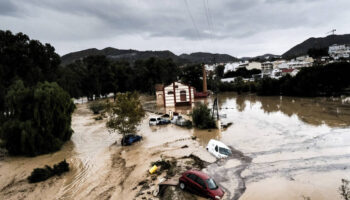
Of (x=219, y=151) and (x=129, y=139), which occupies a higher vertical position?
(x=129, y=139)

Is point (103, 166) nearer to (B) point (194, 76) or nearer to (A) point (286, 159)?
(A) point (286, 159)

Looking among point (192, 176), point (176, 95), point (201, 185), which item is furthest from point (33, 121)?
point (176, 95)

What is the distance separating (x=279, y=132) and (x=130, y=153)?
16.7m

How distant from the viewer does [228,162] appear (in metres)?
16.1

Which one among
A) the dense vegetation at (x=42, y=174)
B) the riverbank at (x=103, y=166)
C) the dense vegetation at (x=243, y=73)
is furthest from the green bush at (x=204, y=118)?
the dense vegetation at (x=243, y=73)

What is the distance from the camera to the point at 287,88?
57.2 m

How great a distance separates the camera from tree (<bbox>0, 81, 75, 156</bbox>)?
20.4 meters

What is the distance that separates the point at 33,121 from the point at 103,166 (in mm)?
9350

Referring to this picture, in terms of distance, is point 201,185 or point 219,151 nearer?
point 201,185

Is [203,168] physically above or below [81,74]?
below

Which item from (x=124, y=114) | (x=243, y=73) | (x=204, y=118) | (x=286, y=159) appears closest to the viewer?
(x=286, y=159)

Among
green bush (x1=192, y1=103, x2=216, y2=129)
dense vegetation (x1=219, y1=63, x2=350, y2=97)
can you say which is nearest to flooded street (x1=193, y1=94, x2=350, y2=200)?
green bush (x1=192, y1=103, x2=216, y2=129)

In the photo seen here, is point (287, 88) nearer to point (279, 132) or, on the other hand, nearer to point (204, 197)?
point (279, 132)

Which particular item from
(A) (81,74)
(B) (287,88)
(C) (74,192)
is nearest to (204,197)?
(C) (74,192)
